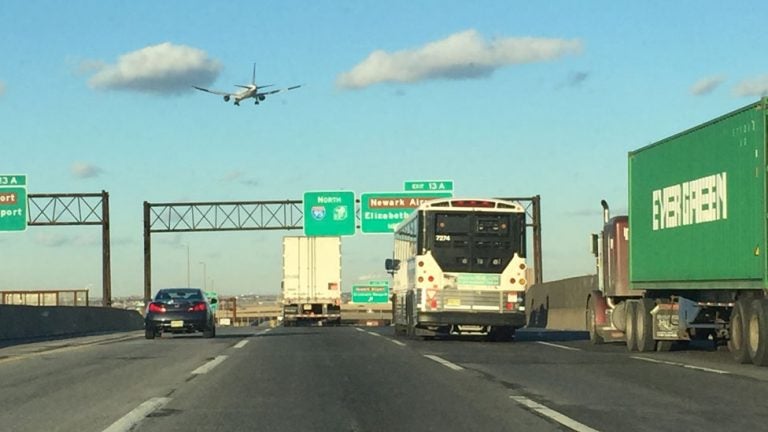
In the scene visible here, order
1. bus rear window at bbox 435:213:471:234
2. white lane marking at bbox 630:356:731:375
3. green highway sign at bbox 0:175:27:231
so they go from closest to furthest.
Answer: white lane marking at bbox 630:356:731:375
bus rear window at bbox 435:213:471:234
green highway sign at bbox 0:175:27:231

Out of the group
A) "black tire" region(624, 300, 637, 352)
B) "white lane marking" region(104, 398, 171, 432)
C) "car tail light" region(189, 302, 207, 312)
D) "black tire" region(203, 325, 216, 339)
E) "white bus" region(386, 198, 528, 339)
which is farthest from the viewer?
"black tire" region(203, 325, 216, 339)

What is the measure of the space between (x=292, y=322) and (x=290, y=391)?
41022 mm

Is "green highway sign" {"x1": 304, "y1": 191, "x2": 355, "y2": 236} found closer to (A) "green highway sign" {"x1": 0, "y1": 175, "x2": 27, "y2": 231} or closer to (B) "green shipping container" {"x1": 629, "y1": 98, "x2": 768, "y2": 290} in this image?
(A) "green highway sign" {"x1": 0, "y1": 175, "x2": 27, "y2": 231}

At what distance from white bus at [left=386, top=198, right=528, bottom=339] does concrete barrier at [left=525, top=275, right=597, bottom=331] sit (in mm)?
7548

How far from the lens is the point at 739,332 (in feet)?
60.1

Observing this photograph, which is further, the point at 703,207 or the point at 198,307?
the point at 198,307

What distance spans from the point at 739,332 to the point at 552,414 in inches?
328

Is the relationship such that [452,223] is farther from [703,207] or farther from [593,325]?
[703,207]

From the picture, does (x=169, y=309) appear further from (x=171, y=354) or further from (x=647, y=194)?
(x=647, y=194)

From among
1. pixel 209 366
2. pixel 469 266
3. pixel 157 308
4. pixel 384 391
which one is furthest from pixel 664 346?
pixel 157 308

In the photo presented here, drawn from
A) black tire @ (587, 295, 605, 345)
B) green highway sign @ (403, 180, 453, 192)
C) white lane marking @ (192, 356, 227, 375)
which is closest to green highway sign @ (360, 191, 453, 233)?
green highway sign @ (403, 180, 453, 192)

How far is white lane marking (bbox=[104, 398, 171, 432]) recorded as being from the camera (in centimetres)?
1025

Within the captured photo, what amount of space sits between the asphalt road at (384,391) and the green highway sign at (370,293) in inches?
2089

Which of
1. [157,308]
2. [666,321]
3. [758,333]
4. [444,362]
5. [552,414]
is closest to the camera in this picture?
[552,414]
